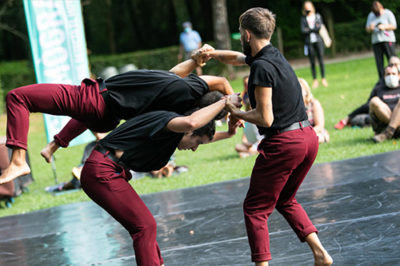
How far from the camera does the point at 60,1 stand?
9.33m

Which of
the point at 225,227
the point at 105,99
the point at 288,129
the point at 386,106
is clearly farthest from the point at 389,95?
the point at 105,99

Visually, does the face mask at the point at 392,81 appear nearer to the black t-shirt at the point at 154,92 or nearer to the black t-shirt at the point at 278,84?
the black t-shirt at the point at 278,84

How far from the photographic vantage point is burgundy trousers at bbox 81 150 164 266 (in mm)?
3873

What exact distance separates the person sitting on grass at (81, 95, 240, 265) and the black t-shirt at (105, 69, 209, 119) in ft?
0.38

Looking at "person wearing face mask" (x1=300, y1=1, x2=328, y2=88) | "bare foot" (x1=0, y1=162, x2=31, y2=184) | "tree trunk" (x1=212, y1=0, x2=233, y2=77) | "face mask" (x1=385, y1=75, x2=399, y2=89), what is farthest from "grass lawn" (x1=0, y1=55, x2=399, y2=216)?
"tree trunk" (x1=212, y1=0, x2=233, y2=77)

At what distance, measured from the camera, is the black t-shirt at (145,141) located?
3.71 m

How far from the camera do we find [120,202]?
3.88 meters

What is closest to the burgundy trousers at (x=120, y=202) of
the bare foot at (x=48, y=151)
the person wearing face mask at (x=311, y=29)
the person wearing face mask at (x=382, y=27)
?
the bare foot at (x=48, y=151)

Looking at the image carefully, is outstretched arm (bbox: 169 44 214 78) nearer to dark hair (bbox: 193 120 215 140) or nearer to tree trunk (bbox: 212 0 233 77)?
dark hair (bbox: 193 120 215 140)

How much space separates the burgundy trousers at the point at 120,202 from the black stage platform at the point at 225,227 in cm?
100

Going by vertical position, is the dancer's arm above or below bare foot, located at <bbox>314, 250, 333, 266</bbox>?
above

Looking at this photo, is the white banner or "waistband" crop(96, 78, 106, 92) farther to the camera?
the white banner

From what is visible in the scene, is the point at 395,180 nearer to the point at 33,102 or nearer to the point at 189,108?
the point at 189,108

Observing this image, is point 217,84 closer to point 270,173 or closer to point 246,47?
point 246,47
